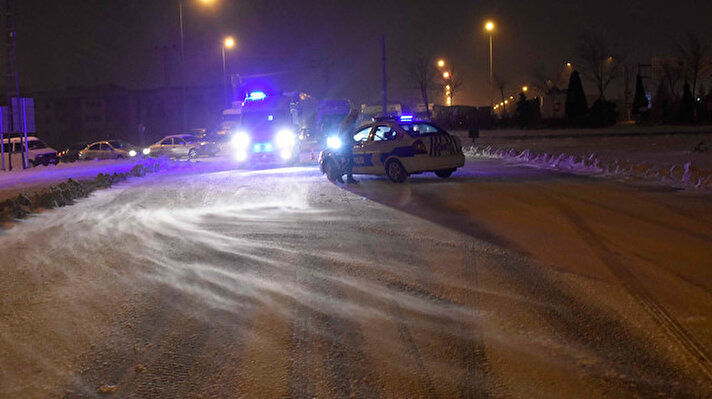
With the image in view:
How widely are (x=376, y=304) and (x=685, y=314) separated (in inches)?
101

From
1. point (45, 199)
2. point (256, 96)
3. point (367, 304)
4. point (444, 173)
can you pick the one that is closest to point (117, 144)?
point (256, 96)

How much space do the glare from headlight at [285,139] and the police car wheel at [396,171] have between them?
1216 centimetres

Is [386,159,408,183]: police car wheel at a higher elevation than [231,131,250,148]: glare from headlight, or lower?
lower

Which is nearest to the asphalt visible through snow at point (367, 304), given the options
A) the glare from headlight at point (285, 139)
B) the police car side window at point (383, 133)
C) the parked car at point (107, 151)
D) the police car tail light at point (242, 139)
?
the police car side window at point (383, 133)

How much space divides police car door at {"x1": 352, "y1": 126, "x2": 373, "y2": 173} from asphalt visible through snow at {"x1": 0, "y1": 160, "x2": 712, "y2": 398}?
5488 mm

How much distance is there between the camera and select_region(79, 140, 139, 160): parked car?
42938 millimetres

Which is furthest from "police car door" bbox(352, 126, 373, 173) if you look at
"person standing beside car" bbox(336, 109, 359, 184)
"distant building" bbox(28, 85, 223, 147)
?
"distant building" bbox(28, 85, 223, 147)

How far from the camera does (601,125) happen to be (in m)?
51.1

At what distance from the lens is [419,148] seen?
16109 mm

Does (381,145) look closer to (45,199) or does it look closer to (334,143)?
(334,143)

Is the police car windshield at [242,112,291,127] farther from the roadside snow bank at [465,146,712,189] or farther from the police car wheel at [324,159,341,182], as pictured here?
the police car wheel at [324,159,341,182]

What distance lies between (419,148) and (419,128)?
4.83 feet

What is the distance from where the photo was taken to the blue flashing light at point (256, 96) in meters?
29.5

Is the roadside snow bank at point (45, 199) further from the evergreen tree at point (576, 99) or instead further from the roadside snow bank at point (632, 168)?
the evergreen tree at point (576, 99)
